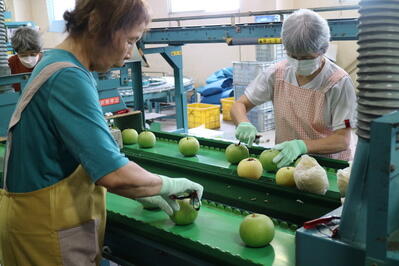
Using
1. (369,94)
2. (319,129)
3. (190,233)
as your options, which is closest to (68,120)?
(190,233)

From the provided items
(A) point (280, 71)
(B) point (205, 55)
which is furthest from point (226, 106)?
(A) point (280, 71)

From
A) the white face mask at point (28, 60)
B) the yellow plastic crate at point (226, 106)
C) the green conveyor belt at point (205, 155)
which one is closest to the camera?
the green conveyor belt at point (205, 155)

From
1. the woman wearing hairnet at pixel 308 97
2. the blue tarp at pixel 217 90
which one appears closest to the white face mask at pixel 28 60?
the woman wearing hairnet at pixel 308 97

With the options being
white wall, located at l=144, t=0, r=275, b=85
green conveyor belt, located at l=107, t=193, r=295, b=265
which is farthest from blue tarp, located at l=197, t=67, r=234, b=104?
green conveyor belt, located at l=107, t=193, r=295, b=265

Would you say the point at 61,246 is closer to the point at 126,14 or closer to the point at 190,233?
the point at 190,233

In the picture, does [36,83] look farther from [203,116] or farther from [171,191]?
[203,116]

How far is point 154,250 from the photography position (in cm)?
151

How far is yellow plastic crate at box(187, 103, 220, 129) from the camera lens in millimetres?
6648

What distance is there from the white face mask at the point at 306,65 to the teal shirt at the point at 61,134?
4.13ft

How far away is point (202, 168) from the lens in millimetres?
1935

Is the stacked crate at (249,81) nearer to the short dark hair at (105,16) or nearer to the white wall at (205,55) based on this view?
the white wall at (205,55)

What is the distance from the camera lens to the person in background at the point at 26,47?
4062mm

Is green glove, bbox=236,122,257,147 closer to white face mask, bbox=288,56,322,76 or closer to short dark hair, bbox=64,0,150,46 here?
white face mask, bbox=288,56,322,76

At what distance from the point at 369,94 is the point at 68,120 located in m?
0.77
